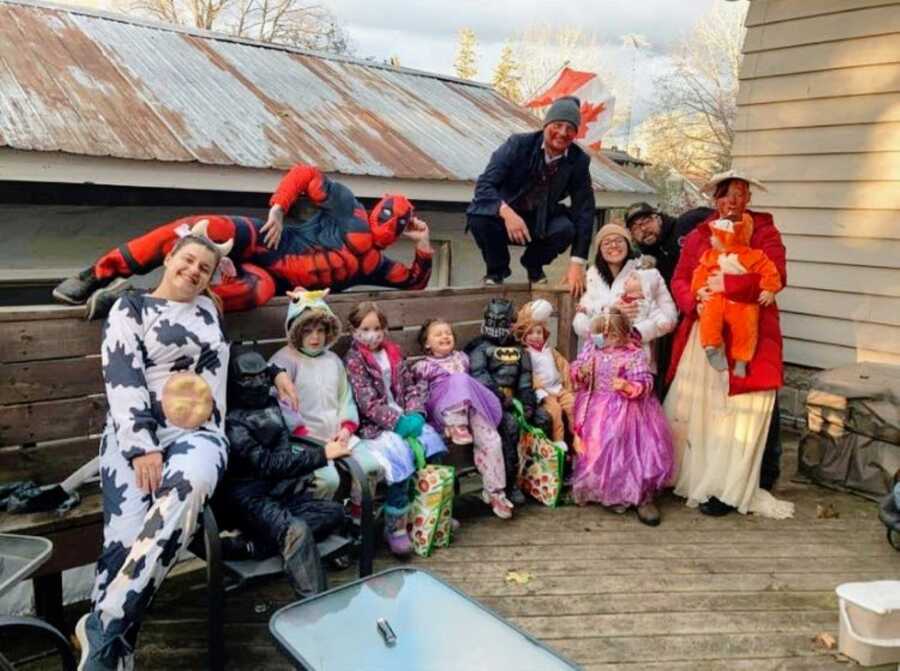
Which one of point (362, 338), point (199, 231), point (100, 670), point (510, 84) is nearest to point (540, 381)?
point (362, 338)

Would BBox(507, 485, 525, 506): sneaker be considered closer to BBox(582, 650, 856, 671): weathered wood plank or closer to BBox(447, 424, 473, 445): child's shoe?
BBox(447, 424, 473, 445): child's shoe

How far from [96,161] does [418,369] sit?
2.73 m

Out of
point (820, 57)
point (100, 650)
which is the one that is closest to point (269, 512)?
point (100, 650)

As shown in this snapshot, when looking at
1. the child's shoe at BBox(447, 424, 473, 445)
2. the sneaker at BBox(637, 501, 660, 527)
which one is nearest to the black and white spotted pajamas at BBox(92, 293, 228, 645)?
the child's shoe at BBox(447, 424, 473, 445)

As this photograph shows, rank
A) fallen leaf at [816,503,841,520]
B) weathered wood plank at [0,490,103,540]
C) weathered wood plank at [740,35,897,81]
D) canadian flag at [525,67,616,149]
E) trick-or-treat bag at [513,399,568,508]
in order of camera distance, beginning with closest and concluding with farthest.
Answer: weathered wood plank at [0,490,103,540] < trick-or-treat bag at [513,399,568,508] < fallen leaf at [816,503,841,520] < weathered wood plank at [740,35,897,81] < canadian flag at [525,67,616,149]

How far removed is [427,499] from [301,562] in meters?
0.92

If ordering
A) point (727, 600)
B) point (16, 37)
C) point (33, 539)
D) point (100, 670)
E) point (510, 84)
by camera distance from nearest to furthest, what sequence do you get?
point (33, 539) → point (100, 670) → point (727, 600) → point (16, 37) → point (510, 84)

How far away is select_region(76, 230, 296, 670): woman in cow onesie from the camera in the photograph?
2238 mm

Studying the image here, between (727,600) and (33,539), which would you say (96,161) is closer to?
(33,539)

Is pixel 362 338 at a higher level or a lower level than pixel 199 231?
lower

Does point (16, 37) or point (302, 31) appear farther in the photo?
point (302, 31)

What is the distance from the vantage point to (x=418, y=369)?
372 centimetres

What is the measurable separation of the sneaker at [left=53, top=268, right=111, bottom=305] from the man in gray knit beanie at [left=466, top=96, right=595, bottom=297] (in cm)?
216

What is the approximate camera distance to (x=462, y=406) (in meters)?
3.57
